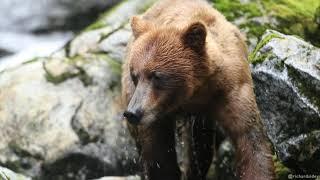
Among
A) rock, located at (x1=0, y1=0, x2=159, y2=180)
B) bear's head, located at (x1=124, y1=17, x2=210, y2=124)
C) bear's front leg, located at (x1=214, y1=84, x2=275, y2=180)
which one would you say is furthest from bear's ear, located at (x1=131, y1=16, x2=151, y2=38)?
rock, located at (x1=0, y1=0, x2=159, y2=180)

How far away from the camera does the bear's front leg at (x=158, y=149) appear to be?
7.39 metres

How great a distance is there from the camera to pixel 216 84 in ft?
23.1

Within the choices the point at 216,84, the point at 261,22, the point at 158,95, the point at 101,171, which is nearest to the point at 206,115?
the point at 216,84

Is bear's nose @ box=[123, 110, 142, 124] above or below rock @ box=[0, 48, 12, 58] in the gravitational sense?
above

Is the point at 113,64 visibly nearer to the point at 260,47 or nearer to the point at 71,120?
the point at 71,120

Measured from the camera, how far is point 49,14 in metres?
16.2

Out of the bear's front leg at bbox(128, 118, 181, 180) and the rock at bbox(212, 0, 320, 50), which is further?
the rock at bbox(212, 0, 320, 50)

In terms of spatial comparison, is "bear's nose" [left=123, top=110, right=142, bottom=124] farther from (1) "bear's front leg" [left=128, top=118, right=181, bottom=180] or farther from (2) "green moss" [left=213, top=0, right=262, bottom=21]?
(2) "green moss" [left=213, top=0, right=262, bottom=21]

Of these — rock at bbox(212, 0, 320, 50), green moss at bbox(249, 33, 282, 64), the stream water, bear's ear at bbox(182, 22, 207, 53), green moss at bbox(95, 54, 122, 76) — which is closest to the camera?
bear's ear at bbox(182, 22, 207, 53)

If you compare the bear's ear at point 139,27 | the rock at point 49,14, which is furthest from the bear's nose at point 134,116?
the rock at point 49,14

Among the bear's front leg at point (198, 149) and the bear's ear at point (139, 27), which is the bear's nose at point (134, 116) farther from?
the bear's front leg at point (198, 149)

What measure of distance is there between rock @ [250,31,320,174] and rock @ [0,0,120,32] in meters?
8.61

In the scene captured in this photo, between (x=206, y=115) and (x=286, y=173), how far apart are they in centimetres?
97

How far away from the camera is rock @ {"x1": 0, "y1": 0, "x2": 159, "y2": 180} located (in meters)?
8.91
